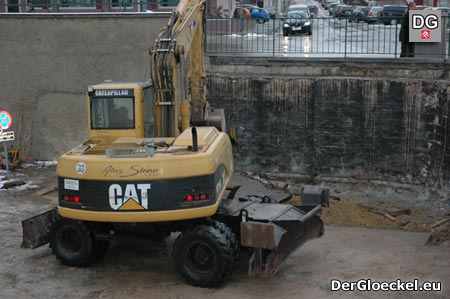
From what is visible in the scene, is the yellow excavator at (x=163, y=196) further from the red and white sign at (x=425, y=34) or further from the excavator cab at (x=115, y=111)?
the red and white sign at (x=425, y=34)

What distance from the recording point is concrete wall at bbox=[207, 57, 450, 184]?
649 inches

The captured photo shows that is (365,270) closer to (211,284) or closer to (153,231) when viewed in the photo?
(211,284)

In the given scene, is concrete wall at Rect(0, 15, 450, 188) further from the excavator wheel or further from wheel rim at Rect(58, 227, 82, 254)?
the excavator wheel

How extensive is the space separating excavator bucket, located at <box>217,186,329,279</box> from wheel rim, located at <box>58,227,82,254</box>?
2.39m

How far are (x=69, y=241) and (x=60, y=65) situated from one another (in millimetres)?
9502

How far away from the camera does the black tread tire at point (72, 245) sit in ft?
32.2

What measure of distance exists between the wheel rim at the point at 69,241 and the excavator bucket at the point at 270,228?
239cm

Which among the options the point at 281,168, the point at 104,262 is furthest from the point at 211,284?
the point at 281,168

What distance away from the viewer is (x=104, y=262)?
10.4 metres

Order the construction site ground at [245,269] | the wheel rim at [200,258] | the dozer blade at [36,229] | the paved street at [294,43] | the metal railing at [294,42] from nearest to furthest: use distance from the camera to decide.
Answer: the construction site ground at [245,269], the wheel rim at [200,258], the dozer blade at [36,229], the metal railing at [294,42], the paved street at [294,43]

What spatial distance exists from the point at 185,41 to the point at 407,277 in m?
5.41
